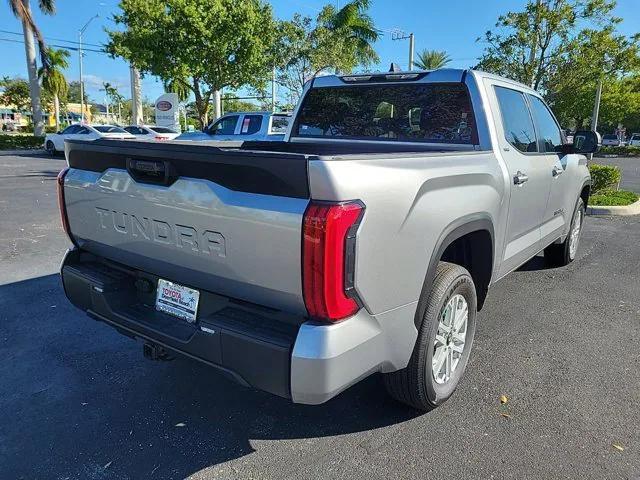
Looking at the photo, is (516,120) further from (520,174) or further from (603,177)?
(603,177)

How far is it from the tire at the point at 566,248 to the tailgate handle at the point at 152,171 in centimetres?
Result: 459

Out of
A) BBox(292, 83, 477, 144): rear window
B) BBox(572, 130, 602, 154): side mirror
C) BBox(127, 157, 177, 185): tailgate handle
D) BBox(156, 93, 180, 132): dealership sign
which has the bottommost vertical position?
BBox(127, 157, 177, 185): tailgate handle

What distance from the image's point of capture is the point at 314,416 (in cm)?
287

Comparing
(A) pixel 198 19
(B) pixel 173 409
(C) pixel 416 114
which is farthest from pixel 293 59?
(B) pixel 173 409

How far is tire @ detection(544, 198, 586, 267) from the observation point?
559 centimetres

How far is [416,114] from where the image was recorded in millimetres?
3781

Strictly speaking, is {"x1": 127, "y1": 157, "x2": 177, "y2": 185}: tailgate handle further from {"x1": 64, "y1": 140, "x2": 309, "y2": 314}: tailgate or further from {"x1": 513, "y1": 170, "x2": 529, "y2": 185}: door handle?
{"x1": 513, "y1": 170, "x2": 529, "y2": 185}: door handle

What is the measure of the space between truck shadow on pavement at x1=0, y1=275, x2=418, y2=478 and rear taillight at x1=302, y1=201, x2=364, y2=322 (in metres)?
1.03

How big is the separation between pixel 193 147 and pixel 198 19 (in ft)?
55.6

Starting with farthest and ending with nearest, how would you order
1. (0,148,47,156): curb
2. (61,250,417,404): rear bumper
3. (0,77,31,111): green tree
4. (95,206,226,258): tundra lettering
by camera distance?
(0,77,31,111): green tree < (0,148,47,156): curb < (95,206,226,258): tundra lettering < (61,250,417,404): rear bumper

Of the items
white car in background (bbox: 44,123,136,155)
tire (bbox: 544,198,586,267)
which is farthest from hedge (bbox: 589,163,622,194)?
white car in background (bbox: 44,123,136,155)

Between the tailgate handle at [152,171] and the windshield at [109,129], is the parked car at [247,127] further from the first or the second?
the tailgate handle at [152,171]

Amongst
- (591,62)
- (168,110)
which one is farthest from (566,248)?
(168,110)

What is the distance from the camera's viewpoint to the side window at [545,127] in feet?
14.3
